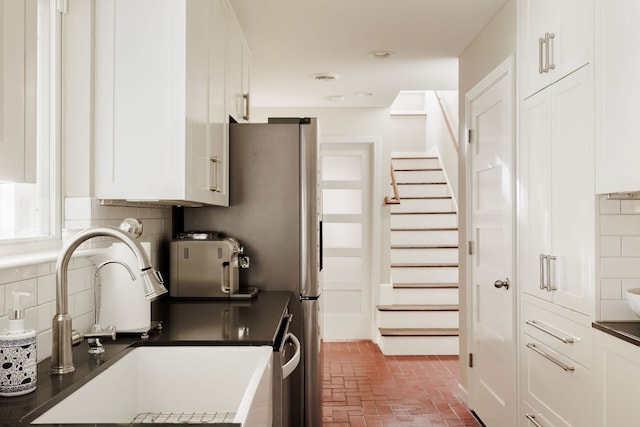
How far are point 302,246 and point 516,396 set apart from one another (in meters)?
1.40

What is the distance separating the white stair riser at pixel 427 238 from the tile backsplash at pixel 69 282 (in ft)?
13.6

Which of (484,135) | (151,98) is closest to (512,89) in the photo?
(484,135)

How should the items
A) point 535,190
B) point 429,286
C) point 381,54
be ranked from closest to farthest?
point 535,190, point 381,54, point 429,286

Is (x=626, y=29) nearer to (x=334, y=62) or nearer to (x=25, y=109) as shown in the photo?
(x=25, y=109)

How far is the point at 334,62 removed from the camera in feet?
13.5

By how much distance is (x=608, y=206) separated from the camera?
2043 millimetres

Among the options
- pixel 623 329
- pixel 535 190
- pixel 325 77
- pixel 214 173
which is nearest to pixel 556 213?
pixel 535 190

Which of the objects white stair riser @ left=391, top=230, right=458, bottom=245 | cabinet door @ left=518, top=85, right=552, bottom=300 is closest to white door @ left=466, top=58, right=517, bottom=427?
cabinet door @ left=518, top=85, right=552, bottom=300

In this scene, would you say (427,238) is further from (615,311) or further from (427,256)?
(615,311)

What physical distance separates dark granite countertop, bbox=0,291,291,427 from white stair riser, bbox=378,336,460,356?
8.17ft

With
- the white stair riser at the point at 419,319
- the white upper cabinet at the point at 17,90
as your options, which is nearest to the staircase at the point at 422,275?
the white stair riser at the point at 419,319

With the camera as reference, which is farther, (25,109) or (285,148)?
(285,148)

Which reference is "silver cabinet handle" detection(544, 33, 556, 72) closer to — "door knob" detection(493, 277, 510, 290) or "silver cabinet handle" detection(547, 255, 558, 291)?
"silver cabinet handle" detection(547, 255, 558, 291)

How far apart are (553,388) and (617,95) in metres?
1.30
